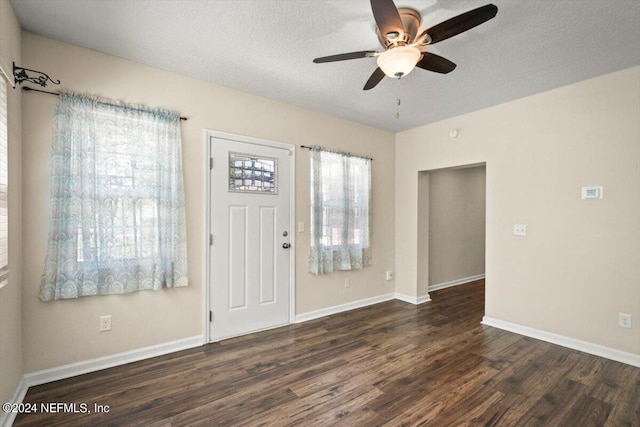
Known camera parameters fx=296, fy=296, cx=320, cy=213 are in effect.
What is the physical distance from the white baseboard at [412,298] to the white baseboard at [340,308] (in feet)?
0.31

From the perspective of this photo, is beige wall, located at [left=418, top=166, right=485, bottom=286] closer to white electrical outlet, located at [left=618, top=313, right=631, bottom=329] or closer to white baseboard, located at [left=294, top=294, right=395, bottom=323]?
white baseboard, located at [left=294, top=294, right=395, bottom=323]

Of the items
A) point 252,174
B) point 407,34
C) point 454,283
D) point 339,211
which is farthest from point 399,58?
point 454,283

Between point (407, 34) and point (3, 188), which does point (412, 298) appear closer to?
point (407, 34)

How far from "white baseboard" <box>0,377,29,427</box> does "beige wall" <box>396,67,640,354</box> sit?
176 inches

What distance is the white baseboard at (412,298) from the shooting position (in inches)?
180

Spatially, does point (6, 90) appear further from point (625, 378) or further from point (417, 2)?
point (625, 378)

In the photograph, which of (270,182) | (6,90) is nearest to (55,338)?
(6,90)

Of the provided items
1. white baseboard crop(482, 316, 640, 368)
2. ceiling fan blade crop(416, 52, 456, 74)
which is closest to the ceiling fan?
ceiling fan blade crop(416, 52, 456, 74)

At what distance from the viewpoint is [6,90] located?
185cm

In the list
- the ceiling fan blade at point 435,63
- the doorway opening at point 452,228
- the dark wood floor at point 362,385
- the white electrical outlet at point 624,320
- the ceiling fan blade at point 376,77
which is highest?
the ceiling fan blade at point 435,63

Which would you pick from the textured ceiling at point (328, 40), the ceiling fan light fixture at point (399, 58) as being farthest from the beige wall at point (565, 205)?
the ceiling fan light fixture at point (399, 58)

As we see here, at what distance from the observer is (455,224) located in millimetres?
5719

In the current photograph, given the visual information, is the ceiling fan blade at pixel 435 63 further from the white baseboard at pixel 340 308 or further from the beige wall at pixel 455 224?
the white baseboard at pixel 340 308

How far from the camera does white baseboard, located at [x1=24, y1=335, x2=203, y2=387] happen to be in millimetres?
2307
